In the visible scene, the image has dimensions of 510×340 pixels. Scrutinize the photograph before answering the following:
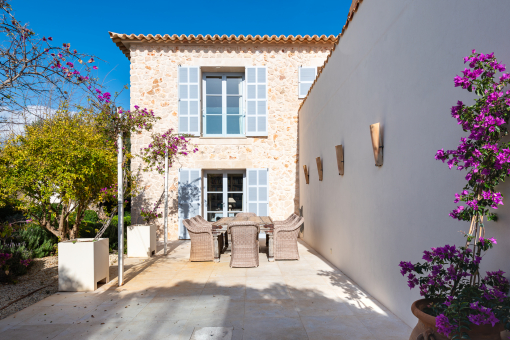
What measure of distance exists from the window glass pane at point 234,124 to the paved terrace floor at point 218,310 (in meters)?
4.21

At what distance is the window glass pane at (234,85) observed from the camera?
838 centimetres

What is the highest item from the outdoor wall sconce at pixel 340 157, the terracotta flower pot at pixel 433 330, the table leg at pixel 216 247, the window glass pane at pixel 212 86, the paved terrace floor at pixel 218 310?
the window glass pane at pixel 212 86

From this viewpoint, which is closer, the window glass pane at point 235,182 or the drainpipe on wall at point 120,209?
the drainpipe on wall at point 120,209

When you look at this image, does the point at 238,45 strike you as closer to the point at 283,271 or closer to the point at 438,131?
the point at 283,271

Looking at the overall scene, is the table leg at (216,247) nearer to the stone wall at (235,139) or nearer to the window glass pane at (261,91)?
the stone wall at (235,139)

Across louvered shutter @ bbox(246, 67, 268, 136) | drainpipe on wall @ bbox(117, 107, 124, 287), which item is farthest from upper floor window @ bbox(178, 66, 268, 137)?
drainpipe on wall @ bbox(117, 107, 124, 287)

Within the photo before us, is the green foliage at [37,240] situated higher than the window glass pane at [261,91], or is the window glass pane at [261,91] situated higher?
the window glass pane at [261,91]

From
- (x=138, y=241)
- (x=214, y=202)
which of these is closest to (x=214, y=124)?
(x=214, y=202)

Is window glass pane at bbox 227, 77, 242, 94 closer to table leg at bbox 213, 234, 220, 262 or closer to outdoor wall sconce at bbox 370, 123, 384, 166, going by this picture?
table leg at bbox 213, 234, 220, 262

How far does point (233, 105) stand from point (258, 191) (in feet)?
7.26

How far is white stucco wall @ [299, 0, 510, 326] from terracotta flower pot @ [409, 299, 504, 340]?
0.32 meters

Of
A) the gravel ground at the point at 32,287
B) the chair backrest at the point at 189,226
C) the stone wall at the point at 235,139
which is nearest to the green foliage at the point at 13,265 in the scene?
the gravel ground at the point at 32,287

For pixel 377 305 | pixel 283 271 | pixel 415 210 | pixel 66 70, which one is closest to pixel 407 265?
pixel 415 210

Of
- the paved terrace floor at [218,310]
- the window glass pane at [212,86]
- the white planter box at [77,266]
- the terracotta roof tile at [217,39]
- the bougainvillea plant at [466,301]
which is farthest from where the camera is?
the window glass pane at [212,86]
